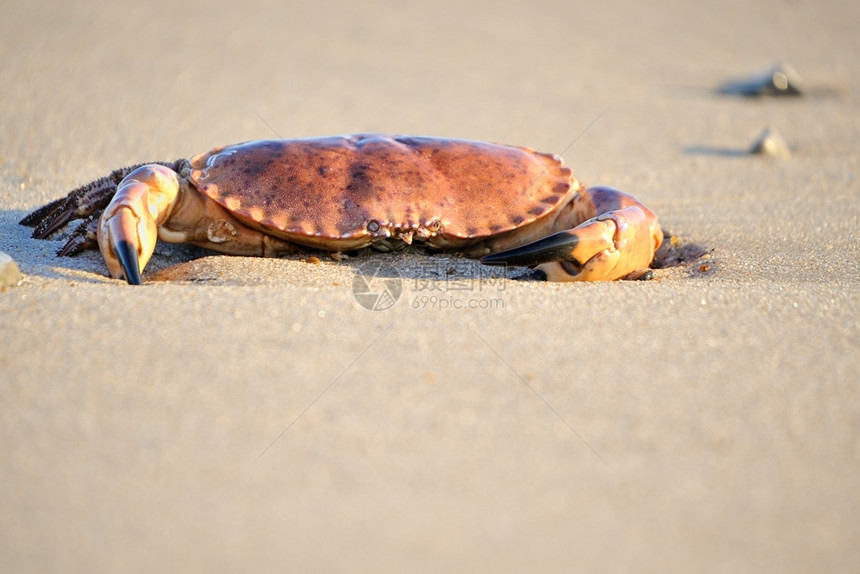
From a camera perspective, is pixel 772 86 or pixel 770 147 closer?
pixel 770 147

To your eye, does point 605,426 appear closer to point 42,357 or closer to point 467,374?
point 467,374

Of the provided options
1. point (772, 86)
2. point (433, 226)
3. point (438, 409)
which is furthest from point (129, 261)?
point (772, 86)

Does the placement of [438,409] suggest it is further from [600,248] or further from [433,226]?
[600,248]

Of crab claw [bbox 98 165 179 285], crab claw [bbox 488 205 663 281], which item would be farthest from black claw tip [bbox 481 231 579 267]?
crab claw [bbox 98 165 179 285]

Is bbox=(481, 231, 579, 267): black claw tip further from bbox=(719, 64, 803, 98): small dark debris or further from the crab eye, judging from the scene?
bbox=(719, 64, 803, 98): small dark debris

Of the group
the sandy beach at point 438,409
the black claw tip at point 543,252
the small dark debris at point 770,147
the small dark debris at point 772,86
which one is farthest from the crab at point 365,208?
the small dark debris at point 772,86

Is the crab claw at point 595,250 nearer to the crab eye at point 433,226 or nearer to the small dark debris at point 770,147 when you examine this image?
the crab eye at point 433,226

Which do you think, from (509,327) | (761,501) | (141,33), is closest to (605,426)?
(761,501)
